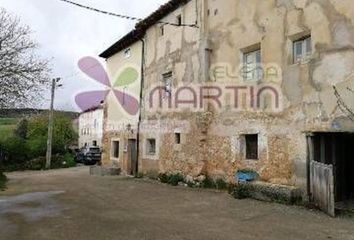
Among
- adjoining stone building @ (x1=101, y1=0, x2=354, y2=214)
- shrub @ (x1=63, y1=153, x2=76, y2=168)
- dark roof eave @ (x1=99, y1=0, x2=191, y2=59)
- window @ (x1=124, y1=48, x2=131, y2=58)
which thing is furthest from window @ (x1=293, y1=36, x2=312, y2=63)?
shrub @ (x1=63, y1=153, x2=76, y2=168)

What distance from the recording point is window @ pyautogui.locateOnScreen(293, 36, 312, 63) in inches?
458

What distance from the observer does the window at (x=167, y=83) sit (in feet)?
58.8

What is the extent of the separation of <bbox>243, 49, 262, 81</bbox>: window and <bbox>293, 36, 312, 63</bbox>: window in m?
1.50

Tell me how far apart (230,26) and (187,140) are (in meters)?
4.61

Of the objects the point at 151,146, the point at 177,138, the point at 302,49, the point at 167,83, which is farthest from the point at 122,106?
the point at 302,49

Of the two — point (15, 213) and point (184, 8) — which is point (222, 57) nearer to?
point (184, 8)

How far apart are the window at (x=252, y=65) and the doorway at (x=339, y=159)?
2946 mm

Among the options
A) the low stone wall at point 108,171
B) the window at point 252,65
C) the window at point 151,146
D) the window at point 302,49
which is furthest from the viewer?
the low stone wall at point 108,171

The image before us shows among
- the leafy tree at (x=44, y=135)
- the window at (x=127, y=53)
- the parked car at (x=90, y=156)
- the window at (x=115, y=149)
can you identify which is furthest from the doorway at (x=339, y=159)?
the leafy tree at (x=44, y=135)

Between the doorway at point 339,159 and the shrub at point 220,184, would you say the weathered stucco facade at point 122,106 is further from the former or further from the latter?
the doorway at point 339,159

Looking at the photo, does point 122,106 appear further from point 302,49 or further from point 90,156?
point 90,156

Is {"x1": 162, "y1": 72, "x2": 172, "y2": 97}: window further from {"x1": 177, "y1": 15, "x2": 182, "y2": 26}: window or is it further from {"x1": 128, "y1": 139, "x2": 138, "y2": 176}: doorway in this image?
{"x1": 128, "y1": 139, "x2": 138, "y2": 176}: doorway

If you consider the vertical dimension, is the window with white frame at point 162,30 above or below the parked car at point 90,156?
above

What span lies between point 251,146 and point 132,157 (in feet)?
29.2
